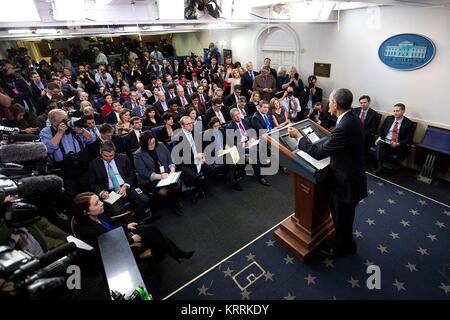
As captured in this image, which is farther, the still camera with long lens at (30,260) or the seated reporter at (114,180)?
the seated reporter at (114,180)

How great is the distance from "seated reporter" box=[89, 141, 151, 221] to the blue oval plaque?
5.36 metres

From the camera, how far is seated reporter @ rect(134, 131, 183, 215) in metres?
3.73

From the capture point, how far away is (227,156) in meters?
4.44

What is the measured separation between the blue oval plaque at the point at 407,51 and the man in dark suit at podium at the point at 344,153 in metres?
3.41

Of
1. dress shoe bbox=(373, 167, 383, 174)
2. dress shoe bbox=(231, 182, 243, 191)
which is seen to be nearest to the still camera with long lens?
dress shoe bbox=(231, 182, 243, 191)

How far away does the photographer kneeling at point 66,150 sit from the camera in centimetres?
349

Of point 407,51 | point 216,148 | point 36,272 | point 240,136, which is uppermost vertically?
point 407,51

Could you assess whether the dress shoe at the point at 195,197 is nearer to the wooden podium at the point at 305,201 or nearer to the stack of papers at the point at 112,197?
the stack of papers at the point at 112,197

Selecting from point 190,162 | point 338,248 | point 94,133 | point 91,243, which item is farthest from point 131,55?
point 338,248

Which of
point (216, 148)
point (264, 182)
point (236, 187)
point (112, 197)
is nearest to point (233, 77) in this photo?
point (216, 148)

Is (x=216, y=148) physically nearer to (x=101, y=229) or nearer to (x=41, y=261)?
(x=101, y=229)

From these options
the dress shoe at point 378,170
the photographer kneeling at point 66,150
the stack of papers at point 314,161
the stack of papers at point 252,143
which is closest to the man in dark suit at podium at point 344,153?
the stack of papers at point 314,161

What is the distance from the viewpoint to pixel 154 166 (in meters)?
3.84

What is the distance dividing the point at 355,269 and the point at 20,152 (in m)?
3.53
